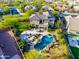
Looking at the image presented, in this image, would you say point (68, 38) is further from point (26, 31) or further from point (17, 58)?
point (17, 58)

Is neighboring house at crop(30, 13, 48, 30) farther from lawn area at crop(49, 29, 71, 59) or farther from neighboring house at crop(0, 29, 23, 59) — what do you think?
neighboring house at crop(0, 29, 23, 59)

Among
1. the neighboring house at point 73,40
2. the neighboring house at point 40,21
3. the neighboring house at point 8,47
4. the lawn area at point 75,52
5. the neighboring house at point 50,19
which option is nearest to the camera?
the neighboring house at point 8,47

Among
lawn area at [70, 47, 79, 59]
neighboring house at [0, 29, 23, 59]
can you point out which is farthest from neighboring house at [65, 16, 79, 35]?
neighboring house at [0, 29, 23, 59]

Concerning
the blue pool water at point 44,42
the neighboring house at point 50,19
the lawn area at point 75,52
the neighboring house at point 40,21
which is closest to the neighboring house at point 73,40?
the lawn area at point 75,52

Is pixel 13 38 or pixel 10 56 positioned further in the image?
pixel 13 38

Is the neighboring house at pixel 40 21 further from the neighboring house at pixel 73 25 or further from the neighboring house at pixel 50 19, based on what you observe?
the neighboring house at pixel 73 25

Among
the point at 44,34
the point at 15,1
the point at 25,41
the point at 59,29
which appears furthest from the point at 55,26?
the point at 15,1
